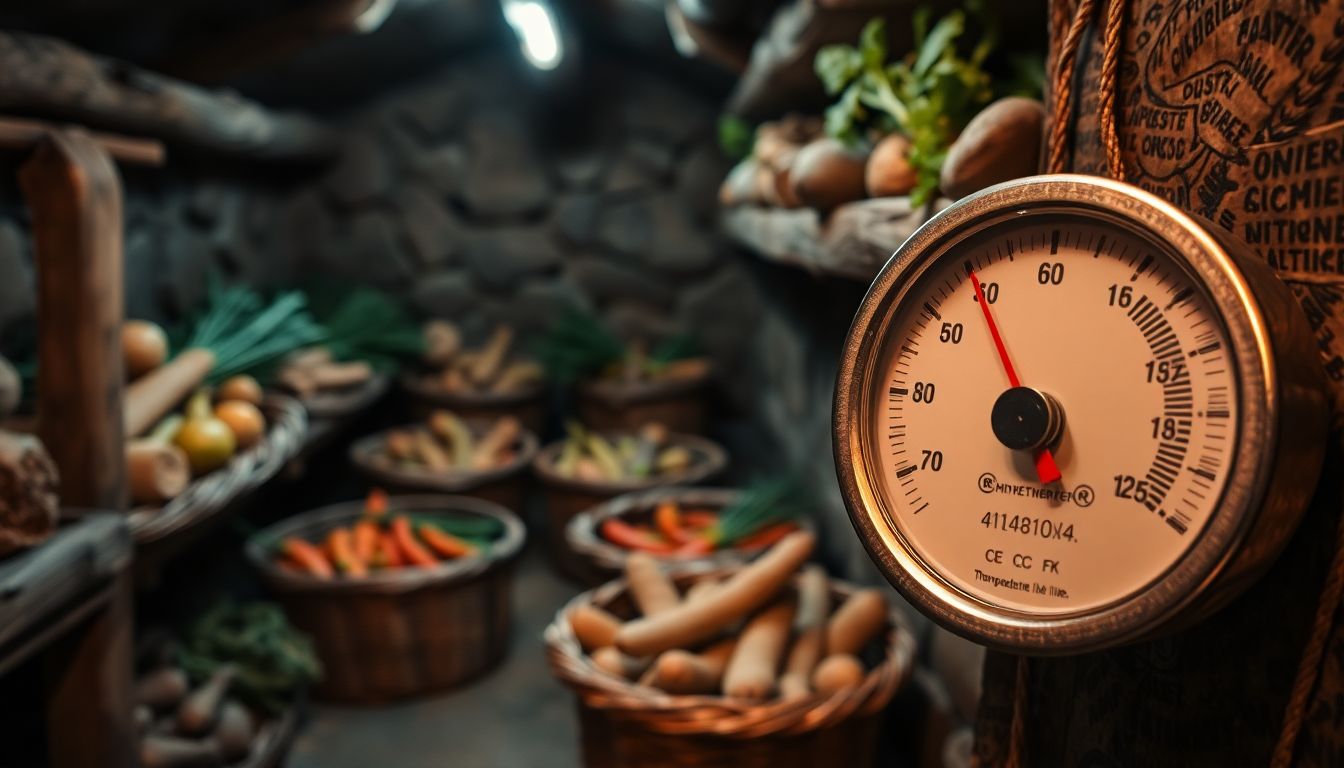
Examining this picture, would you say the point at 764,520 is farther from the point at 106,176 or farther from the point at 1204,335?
the point at 1204,335

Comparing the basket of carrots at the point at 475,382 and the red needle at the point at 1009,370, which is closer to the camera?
the red needle at the point at 1009,370

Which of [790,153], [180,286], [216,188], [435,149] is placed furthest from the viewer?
[435,149]

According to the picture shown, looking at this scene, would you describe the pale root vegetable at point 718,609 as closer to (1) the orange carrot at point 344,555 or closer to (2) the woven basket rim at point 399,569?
(2) the woven basket rim at point 399,569

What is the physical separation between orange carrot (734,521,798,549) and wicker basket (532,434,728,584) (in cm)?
55

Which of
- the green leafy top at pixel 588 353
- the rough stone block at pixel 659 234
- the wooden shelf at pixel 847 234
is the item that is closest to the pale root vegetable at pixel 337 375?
the green leafy top at pixel 588 353

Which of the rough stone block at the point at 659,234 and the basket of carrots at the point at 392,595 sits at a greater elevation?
the rough stone block at the point at 659,234

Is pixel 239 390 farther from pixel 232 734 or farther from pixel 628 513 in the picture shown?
pixel 628 513

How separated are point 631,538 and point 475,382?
1.46 metres

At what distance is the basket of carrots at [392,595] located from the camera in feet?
7.55

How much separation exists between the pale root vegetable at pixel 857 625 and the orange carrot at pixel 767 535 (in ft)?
1.73

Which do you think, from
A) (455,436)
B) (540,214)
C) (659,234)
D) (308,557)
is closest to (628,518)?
(308,557)

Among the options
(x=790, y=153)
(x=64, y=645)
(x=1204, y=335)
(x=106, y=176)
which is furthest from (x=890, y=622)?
(x=106, y=176)

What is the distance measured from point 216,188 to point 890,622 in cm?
268

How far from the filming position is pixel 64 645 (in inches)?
63.2
